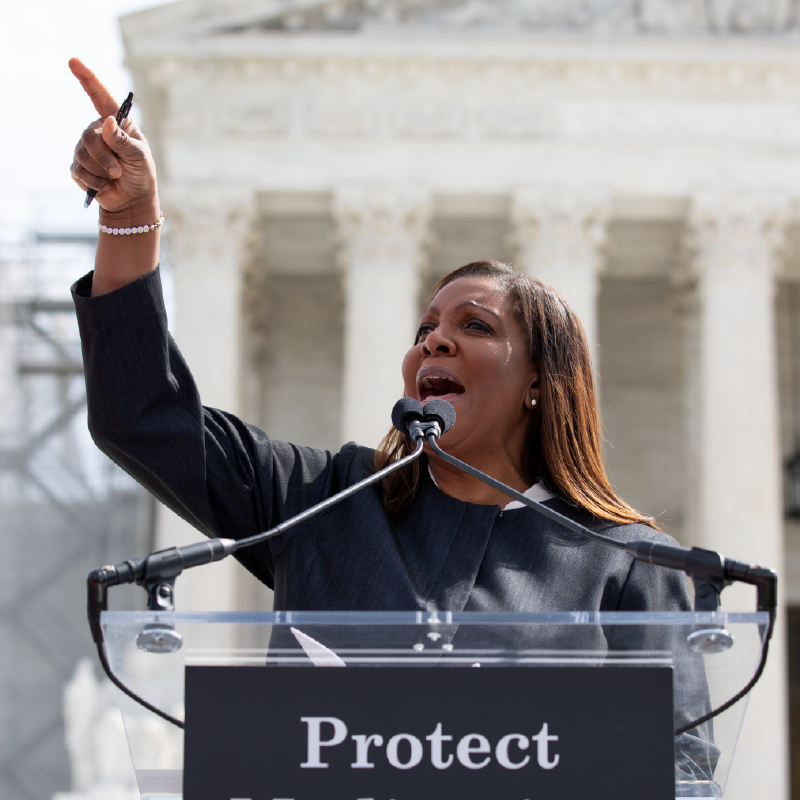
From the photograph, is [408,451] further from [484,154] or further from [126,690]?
[484,154]

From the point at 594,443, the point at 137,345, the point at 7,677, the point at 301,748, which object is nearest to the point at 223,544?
the point at 301,748

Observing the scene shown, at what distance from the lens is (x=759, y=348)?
21000 mm

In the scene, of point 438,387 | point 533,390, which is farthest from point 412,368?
point 533,390

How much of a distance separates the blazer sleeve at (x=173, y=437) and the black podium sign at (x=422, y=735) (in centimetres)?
97

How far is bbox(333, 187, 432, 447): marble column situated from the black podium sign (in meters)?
18.5

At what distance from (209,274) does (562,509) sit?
60.1 feet

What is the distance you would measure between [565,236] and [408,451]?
18.2 meters

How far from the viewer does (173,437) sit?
2928mm

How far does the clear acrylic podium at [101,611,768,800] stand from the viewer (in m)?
2.08

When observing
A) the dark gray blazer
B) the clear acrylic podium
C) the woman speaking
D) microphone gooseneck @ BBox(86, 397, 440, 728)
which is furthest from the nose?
the clear acrylic podium

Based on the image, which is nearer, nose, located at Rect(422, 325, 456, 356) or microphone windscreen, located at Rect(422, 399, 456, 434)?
microphone windscreen, located at Rect(422, 399, 456, 434)

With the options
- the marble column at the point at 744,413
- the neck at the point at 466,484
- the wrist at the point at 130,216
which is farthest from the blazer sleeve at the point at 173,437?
the marble column at the point at 744,413

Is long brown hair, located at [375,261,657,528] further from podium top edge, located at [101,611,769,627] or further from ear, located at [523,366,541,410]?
podium top edge, located at [101,611,769,627]

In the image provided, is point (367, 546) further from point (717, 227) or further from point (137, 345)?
point (717, 227)
